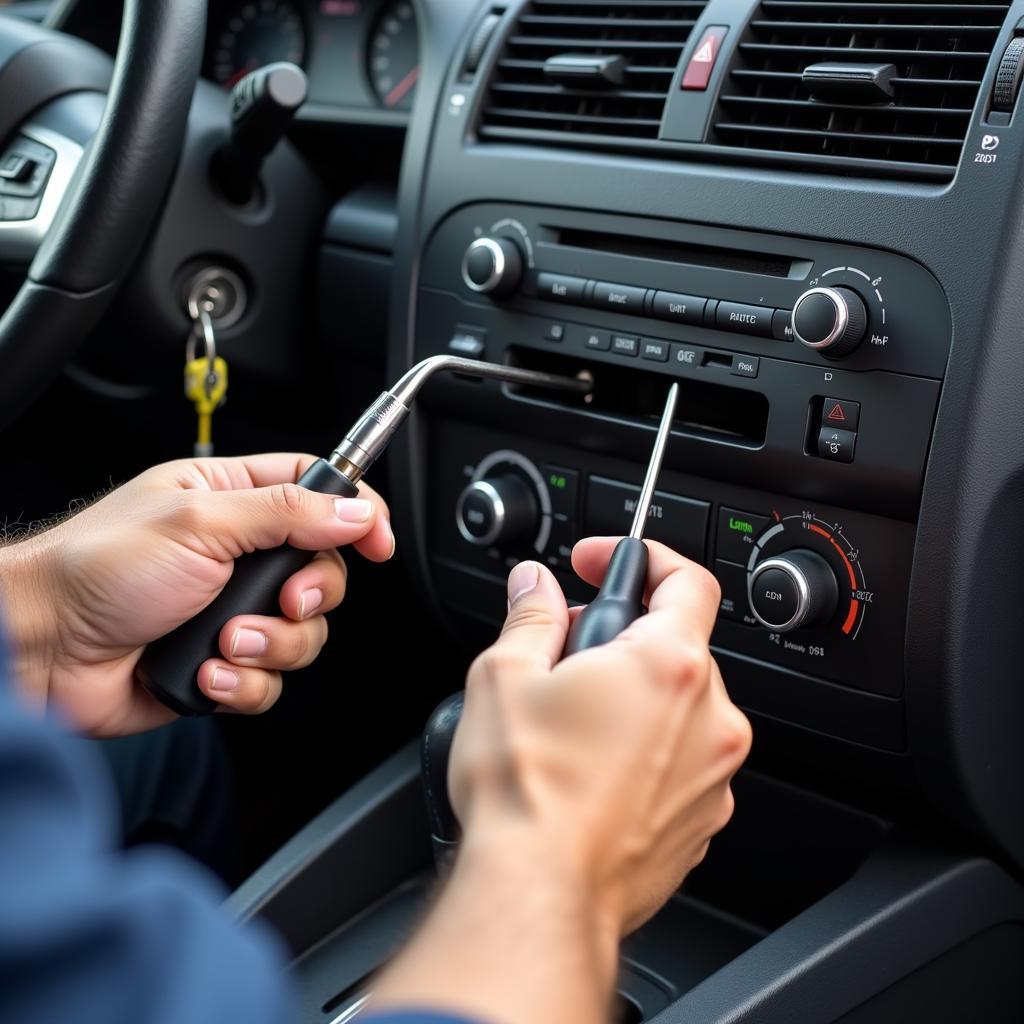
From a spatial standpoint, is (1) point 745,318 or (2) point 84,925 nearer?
(2) point 84,925

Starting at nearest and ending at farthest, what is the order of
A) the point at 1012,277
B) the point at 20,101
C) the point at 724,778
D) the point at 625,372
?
the point at 724,778 → the point at 1012,277 → the point at 625,372 → the point at 20,101

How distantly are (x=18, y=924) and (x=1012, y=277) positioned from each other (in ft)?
2.20

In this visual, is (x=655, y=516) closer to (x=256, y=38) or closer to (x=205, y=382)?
(x=205, y=382)

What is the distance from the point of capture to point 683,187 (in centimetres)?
96

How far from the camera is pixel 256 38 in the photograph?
1521 millimetres

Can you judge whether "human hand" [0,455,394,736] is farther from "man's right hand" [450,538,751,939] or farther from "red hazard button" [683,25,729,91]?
"red hazard button" [683,25,729,91]

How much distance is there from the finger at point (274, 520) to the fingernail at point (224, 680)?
72 mm

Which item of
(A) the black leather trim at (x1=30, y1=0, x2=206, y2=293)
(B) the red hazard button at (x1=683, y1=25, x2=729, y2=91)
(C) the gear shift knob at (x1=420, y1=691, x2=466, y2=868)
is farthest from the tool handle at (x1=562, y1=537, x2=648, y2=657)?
(A) the black leather trim at (x1=30, y1=0, x2=206, y2=293)

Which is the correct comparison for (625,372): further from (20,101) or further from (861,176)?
(20,101)

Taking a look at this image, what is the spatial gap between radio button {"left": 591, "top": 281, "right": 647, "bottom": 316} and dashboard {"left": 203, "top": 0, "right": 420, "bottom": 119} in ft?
1.42

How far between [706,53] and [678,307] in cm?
19

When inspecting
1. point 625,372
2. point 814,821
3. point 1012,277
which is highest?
point 1012,277

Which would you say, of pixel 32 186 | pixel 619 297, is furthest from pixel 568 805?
pixel 32 186

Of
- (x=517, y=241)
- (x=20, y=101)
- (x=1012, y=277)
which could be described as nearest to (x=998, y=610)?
(x=1012, y=277)
